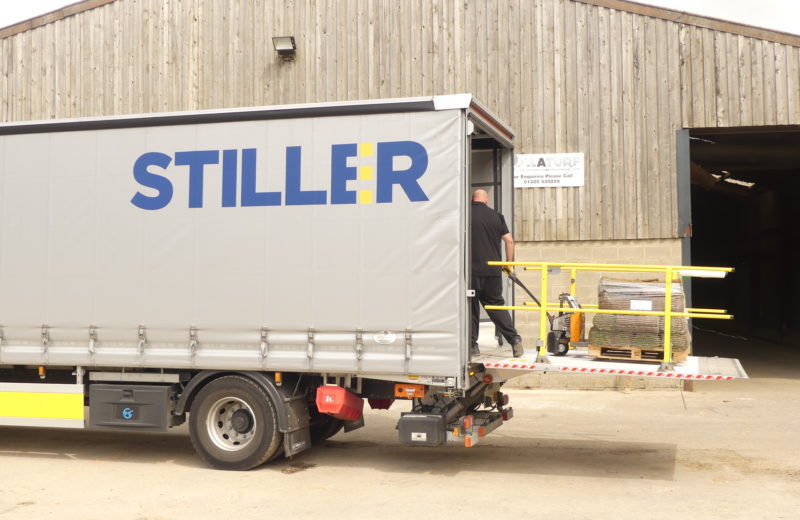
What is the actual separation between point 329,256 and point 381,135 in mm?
1299

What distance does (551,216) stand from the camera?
14.9 meters

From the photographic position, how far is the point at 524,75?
15172 mm

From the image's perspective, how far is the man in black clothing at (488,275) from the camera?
851cm

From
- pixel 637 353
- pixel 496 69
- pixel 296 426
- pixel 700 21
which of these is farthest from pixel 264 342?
pixel 700 21

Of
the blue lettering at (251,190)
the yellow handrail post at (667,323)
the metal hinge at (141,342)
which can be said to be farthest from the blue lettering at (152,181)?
the yellow handrail post at (667,323)

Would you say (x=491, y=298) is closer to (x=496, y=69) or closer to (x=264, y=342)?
(x=264, y=342)

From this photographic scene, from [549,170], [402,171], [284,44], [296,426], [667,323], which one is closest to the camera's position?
[667,323]

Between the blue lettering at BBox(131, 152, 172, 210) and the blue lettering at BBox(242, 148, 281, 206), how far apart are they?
841mm

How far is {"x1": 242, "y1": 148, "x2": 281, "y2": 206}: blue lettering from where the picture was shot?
8328 mm

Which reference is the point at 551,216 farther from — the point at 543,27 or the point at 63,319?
the point at 63,319

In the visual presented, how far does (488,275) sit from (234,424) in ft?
9.99

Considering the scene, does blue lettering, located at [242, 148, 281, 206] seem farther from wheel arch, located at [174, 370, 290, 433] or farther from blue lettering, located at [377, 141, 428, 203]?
wheel arch, located at [174, 370, 290, 433]

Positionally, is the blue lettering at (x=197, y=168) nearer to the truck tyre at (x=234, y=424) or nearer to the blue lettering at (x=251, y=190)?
the blue lettering at (x=251, y=190)

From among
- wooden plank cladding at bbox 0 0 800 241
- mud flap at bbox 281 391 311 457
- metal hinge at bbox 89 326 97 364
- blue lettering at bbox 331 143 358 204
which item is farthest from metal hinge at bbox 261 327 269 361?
wooden plank cladding at bbox 0 0 800 241
